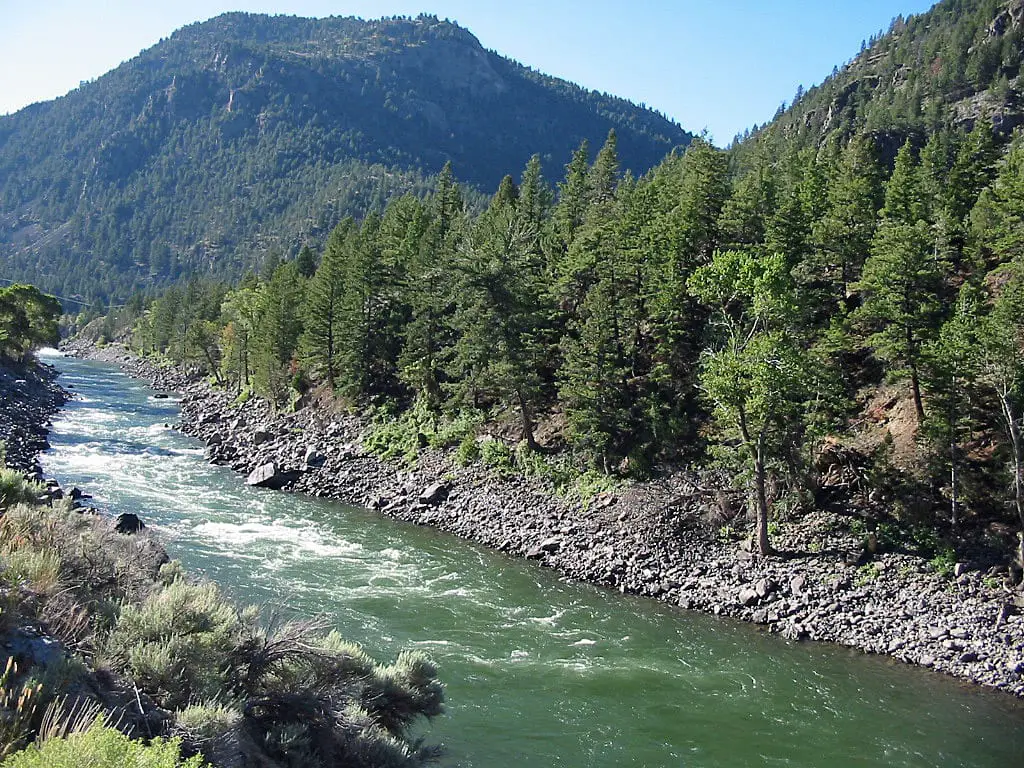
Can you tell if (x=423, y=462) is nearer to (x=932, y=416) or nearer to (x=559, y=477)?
(x=559, y=477)

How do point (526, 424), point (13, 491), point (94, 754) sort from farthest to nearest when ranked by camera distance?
point (526, 424) < point (13, 491) < point (94, 754)

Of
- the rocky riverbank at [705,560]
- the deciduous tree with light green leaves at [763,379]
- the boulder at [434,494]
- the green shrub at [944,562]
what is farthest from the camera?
the boulder at [434,494]

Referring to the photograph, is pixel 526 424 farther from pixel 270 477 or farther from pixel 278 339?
pixel 278 339

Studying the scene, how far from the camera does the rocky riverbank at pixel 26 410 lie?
3350 cm

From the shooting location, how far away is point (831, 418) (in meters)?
26.0

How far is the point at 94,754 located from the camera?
4.94 meters

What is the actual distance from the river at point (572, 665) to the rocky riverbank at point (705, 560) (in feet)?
2.84

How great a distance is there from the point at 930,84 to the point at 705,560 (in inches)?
4346

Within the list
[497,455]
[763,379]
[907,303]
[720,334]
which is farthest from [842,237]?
[497,455]

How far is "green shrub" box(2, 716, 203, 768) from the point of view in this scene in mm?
4836

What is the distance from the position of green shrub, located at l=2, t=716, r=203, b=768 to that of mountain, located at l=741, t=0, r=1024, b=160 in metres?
82.2

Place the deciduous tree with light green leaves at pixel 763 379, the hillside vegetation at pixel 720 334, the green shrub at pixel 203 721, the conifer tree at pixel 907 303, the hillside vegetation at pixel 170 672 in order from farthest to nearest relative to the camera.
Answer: the conifer tree at pixel 907 303, the hillside vegetation at pixel 720 334, the deciduous tree with light green leaves at pixel 763 379, the green shrub at pixel 203 721, the hillside vegetation at pixel 170 672

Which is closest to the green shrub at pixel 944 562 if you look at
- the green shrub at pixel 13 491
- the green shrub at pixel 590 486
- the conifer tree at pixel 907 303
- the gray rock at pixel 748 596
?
the conifer tree at pixel 907 303

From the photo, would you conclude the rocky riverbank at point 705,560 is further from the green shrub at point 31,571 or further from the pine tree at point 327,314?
the green shrub at point 31,571
